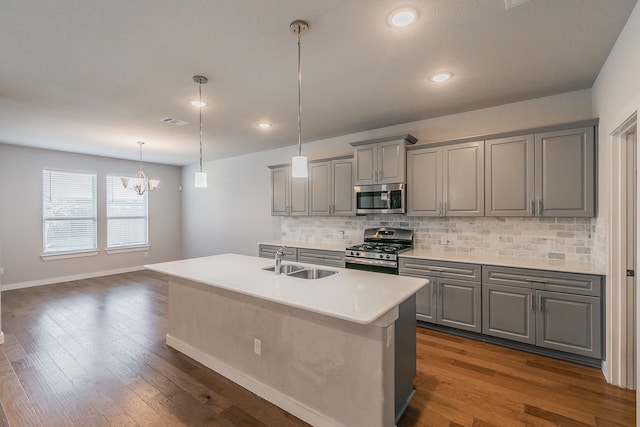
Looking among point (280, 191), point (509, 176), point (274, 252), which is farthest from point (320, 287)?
point (280, 191)

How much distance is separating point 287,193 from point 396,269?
2.40 m

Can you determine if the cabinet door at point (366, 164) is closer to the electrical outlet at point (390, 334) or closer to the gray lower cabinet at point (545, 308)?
the gray lower cabinet at point (545, 308)

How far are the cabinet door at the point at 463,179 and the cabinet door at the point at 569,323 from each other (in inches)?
43.2

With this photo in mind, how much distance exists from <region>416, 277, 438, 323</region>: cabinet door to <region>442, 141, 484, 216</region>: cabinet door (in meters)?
0.89

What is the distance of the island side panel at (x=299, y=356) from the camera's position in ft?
5.80

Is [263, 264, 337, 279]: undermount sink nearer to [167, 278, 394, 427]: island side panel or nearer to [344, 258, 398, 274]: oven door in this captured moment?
[167, 278, 394, 427]: island side panel

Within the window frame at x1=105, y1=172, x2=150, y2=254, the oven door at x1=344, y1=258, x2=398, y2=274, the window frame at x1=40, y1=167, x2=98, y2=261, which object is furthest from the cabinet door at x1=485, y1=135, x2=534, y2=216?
the window frame at x1=40, y1=167, x2=98, y2=261

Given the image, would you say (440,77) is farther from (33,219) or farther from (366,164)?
(33,219)

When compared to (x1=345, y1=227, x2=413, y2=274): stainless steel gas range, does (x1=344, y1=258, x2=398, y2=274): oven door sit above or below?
below

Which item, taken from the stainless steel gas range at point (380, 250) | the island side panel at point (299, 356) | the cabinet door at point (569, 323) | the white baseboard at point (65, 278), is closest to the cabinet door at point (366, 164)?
the stainless steel gas range at point (380, 250)

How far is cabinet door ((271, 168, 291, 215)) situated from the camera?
521 cm

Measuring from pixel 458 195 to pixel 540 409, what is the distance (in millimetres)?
2147

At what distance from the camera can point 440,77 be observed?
2770 millimetres

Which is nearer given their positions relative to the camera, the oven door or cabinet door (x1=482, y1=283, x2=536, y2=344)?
cabinet door (x1=482, y1=283, x2=536, y2=344)
